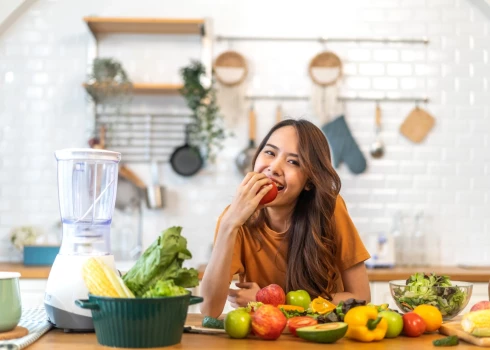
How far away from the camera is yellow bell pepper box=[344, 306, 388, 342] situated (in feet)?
5.37

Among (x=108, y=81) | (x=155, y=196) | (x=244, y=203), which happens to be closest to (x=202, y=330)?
→ (x=244, y=203)

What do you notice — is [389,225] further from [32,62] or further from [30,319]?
[30,319]

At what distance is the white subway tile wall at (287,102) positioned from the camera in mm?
4410

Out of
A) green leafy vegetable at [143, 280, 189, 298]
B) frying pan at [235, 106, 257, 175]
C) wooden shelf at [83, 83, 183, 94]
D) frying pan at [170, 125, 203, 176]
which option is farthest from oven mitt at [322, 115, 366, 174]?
green leafy vegetable at [143, 280, 189, 298]

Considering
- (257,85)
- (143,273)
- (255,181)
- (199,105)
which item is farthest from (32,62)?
(143,273)

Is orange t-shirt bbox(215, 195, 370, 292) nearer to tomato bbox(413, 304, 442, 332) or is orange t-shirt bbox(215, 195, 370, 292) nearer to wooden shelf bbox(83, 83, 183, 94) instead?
tomato bbox(413, 304, 442, 332)

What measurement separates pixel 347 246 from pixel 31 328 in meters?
1.21

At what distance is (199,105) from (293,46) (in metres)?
0.80

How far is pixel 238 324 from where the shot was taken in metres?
1.66

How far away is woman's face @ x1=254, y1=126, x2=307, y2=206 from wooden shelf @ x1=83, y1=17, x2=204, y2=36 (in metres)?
2.02

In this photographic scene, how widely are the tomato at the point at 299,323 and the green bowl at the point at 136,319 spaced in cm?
31

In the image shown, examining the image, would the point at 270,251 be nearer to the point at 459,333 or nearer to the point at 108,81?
the point at 459,333

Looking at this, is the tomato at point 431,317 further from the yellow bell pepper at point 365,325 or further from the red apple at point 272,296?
the red apple at point 272,296

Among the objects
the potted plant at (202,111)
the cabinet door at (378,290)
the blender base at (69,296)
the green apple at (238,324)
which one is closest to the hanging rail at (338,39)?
the potted plant at (202,111)
